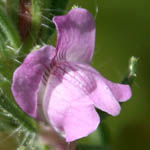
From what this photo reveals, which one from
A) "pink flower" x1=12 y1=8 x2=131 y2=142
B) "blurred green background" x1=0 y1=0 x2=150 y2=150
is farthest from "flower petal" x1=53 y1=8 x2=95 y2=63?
"blurred green background" x1=0 y1=0 x2=150 y2=150

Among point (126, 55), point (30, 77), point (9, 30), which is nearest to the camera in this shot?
point (30, 77)

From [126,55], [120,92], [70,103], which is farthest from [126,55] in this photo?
[70,103]

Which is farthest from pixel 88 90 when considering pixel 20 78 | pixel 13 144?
pixel 13 144

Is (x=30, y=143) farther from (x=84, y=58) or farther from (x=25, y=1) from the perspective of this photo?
(x=25, y=1)

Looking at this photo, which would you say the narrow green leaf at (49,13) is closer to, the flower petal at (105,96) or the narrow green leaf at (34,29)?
the narrow green leaf at (34,29)

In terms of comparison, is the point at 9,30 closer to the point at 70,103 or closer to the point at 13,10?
the point at 13,10

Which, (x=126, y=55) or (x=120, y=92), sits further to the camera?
(x=126, y=55)

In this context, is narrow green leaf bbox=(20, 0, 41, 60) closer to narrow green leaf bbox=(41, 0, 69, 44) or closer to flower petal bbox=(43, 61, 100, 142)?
narrow green leaf bbox=(41, 0, 69, 44)

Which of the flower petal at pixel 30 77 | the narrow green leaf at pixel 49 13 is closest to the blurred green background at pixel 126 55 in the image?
the narrow green leaf at pixel 49 13
